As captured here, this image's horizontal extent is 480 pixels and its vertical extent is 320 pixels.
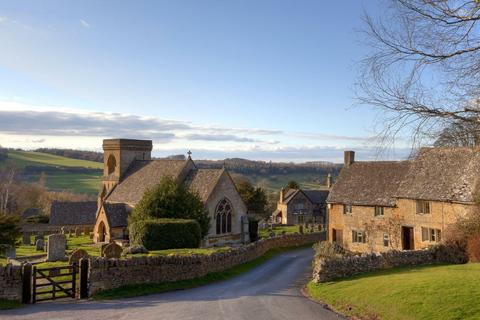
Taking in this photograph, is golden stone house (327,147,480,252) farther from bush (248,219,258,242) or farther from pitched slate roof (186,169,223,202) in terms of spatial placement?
pitched slate roof (186,169,223,202)

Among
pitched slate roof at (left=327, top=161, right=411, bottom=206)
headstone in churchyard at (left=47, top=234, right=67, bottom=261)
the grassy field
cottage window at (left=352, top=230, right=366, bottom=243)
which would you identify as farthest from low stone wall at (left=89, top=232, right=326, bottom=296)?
pitched slate roof at (left=327, top=161, right=411, bottom=206)

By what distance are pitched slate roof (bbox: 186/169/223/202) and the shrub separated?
866 inches

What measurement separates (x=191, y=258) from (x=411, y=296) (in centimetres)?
1182

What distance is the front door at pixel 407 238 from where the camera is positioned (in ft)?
101

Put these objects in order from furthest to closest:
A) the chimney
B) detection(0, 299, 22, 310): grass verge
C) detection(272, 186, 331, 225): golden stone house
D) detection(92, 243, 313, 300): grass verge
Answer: detection(272, 186, 331, 225): golden stone house → the chimney → detection(92, 243, 313, 300): grass verge → detection(0, 299, 22, 310): grass verge

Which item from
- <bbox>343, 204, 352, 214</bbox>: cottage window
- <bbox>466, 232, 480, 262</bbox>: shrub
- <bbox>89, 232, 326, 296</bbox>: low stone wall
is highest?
<bbox>343, 204, 352, 214</bbox>: cottage window

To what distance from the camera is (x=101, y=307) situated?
15.3m

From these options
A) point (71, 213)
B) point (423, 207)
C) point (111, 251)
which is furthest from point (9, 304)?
point (71, 213)

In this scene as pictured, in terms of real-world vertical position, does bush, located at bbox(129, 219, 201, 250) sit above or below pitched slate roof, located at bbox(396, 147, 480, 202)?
below

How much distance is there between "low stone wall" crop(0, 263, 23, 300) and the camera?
15531 mm

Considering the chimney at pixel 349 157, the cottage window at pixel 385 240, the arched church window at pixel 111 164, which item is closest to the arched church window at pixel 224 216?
the chimney at pixel 349 157

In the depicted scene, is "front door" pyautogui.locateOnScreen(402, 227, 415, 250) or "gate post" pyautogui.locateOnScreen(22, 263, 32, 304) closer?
"gate post" pyautogui.locateOnScreen(22, 263, 32, 304)

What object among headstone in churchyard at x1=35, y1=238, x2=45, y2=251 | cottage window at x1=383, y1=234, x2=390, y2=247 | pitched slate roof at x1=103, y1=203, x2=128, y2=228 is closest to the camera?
cottage window at x1=383, y1=234, x2=390, y2=247

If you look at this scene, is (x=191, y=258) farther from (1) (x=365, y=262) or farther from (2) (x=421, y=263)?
(2) (x=421, y=263)
